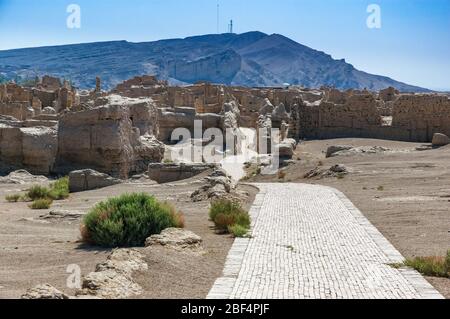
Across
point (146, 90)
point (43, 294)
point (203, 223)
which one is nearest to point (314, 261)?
point (203, 223)

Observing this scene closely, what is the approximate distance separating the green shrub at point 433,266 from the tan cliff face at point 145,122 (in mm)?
13656

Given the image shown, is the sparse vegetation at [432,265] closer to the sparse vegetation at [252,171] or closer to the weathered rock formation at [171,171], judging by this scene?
the weathered rock formation at [171,171]

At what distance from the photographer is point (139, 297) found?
7453 mm

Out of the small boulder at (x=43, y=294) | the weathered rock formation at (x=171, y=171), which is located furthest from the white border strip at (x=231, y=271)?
the weathered rock formation at (x=171, y=171)

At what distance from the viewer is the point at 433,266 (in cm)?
905

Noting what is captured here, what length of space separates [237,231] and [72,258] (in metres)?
3.25

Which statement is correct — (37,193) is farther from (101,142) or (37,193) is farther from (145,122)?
(145,122)

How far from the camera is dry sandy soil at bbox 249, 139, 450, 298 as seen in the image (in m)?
11.9

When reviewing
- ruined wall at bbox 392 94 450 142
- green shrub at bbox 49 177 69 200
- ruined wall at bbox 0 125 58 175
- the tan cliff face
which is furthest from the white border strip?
ruined wall at bbox 392 94 450 142

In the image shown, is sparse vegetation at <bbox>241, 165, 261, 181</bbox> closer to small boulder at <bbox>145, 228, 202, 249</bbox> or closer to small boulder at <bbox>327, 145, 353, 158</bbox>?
small boulder at <bbox>327, 145, 353, 158</bbox>

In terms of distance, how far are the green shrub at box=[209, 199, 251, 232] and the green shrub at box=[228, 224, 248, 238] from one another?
19 centimetres

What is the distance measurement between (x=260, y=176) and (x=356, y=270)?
1673 cm

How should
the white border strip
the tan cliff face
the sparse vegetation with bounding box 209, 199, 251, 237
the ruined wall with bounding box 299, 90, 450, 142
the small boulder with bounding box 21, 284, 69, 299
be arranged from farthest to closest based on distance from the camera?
the ruined wall with bounding box 299, 90, 450, 142 < the tan cliff face < the sparse vegetation with bounding box 209, 199, 251, 237 < the white border strip < the small boulder with bounding box 21, 284, 69, 299

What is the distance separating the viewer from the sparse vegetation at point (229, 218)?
12383 millimetres
